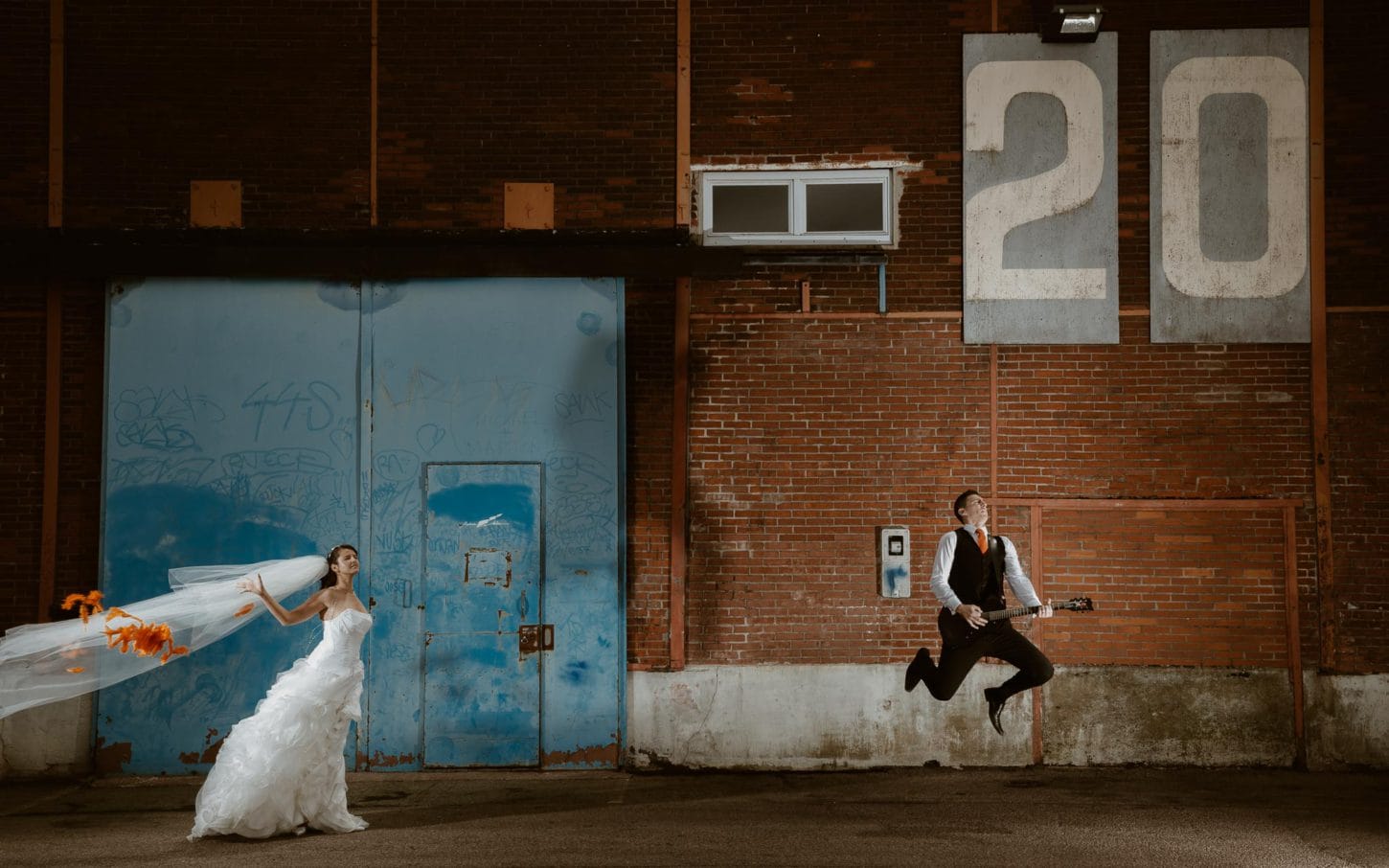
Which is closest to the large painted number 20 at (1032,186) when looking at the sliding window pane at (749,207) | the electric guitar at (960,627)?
the sliding window pane at (749,207)

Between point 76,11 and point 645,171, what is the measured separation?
512 centimetres

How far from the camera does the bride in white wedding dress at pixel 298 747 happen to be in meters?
6.13

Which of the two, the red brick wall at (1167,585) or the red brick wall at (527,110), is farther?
the red brick wall at (527,110)

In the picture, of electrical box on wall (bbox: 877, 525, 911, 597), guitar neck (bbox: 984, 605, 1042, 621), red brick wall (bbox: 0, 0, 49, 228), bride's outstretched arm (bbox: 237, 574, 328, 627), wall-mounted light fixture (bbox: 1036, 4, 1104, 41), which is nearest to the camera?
bride's outstretched arm (bbox: 237, 574, 328, 627)

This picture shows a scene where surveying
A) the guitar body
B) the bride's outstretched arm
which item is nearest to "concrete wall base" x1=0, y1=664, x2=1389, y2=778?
the guitar body

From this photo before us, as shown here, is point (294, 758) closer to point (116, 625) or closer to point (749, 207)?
point (116, 625)

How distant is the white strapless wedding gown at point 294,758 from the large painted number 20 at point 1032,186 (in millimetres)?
5849

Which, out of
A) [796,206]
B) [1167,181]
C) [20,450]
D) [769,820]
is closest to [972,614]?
[769,820]

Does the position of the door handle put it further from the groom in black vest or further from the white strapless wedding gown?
the groom in black vest

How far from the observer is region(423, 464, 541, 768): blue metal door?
8.30m

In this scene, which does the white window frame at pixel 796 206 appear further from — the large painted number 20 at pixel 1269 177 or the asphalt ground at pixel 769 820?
the asphalt ground at pixel 769 820

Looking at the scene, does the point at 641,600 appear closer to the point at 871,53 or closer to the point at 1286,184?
the point at 871,53

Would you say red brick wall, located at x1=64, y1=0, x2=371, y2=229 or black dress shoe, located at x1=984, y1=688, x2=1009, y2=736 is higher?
red brick wall, located at x1=64, y1=0, x2=371, y2=229

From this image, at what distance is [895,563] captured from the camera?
8406 millimetres
